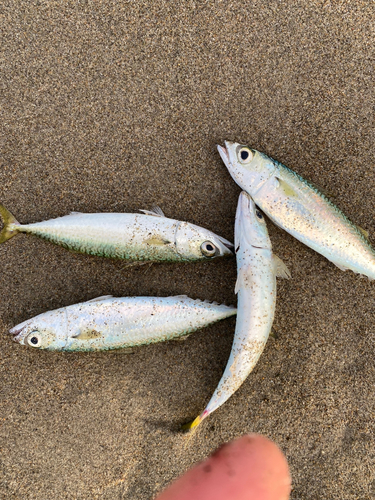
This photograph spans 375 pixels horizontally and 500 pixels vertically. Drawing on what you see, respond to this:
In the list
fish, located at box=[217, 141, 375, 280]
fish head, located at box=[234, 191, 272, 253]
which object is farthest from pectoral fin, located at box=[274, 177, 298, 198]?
fish head, located at box=[234, 191, 272, 253]

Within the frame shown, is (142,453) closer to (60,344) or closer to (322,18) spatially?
(60,344)

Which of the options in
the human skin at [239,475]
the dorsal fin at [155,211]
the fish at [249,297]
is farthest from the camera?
the human skin at [239,475]

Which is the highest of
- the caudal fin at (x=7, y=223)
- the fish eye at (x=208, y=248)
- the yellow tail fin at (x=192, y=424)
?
the caudal fin at (x=7, y=223)

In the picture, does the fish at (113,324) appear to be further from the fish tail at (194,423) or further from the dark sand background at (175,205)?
the fish tail at (194,423)

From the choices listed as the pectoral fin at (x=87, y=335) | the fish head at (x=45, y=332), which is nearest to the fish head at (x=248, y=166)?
the pectoral fin at (x=87, y=335)

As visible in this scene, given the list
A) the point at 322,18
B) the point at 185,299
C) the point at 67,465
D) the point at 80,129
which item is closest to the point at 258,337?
the point at 185,299

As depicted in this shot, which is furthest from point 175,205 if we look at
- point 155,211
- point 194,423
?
point 194,423
